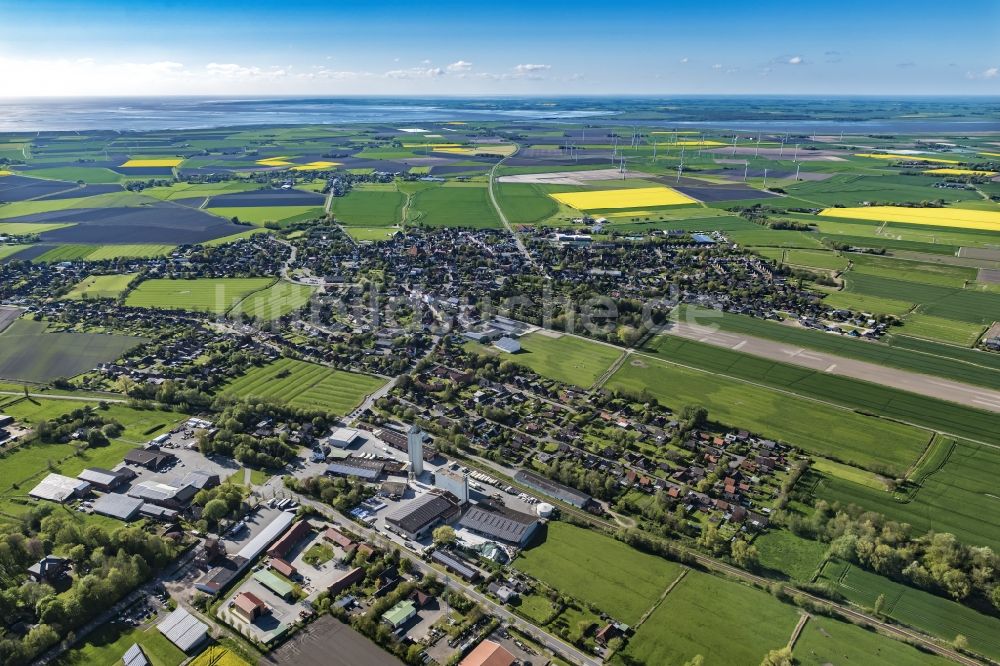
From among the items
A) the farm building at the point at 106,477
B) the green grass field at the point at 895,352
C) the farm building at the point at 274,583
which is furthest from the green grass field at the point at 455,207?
the farm building at the point at 274,583

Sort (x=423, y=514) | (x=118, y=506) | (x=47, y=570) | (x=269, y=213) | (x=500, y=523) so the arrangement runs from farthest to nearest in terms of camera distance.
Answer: (x=269, y=213) < (x=118, y=506) < (x=423, y=514) < (x=500, y=523) < (x=47, y=570)

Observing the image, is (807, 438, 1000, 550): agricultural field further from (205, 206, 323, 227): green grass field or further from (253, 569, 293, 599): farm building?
(205, 206, 323, 227): green grass field

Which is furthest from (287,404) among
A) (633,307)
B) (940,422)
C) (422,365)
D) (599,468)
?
(940,422)

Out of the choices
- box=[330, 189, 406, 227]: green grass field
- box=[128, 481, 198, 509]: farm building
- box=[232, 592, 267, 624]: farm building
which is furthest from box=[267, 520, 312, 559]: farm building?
box=[330, 189, 406, 227]: green grass field

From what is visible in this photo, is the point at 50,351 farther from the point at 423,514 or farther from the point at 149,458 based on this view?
the point at 423,514

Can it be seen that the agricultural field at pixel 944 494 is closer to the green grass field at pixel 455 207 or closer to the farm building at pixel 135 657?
the farm building at pixel 135 657

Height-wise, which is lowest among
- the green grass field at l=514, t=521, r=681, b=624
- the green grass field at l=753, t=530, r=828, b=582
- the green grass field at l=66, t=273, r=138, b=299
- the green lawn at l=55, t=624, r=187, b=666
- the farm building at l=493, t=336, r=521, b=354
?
the green lawn at l=55, t=624, r=187, b=666

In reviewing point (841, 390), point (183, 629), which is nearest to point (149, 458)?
point (183, 629)

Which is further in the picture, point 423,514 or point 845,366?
point 845,366
